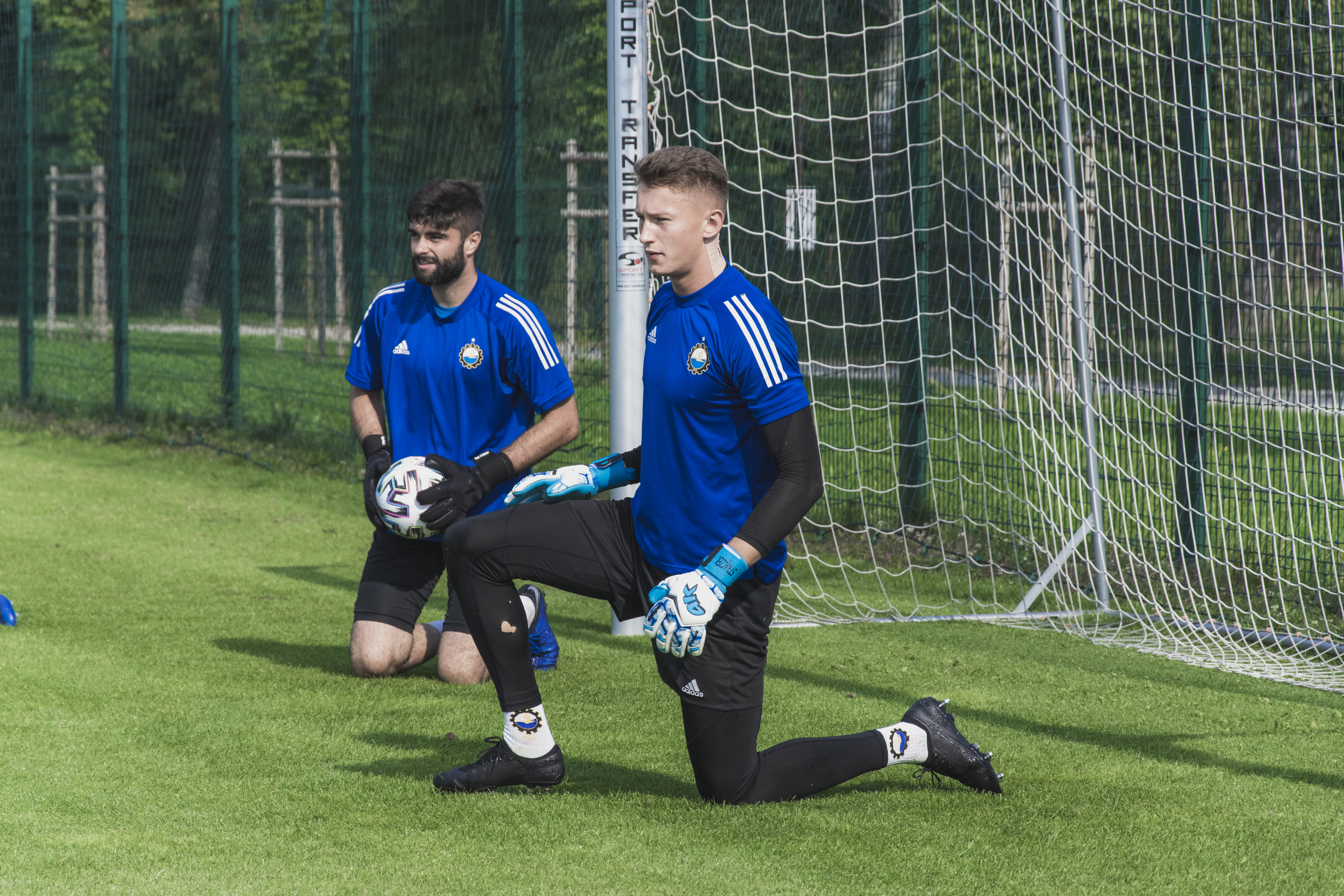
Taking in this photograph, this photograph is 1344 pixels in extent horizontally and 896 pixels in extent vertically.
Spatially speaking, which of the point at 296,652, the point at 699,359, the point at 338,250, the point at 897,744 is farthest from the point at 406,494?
the point at 338,250

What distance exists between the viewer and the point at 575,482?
379cm

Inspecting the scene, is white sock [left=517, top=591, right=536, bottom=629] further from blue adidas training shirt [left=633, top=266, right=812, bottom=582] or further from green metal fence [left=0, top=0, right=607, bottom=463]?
green metal fence [left=0, top=0, right=607, bottom=463]

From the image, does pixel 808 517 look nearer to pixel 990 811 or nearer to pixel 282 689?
pixel 282 689

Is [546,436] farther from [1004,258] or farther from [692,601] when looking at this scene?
[1004,258]

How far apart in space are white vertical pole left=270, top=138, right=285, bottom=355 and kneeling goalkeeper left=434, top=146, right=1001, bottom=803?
7.69 metres

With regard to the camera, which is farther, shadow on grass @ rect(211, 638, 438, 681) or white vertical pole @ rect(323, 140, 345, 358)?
white vertical pole @ rect(323, 140, 345, 358)

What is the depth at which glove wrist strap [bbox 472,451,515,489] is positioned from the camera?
470cm

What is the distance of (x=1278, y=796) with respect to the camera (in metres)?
3.89

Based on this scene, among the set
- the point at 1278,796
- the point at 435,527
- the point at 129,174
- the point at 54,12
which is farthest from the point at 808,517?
the point at 54,12

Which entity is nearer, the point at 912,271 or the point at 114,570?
the point at 114,570

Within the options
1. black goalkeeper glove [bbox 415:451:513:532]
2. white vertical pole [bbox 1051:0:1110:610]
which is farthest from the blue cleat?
white vertical pole [bbox 1051:0:1110:610]

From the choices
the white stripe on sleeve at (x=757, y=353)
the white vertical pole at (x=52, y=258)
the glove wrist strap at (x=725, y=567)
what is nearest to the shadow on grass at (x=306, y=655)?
the glove wrist strap at (x=725, y=567)

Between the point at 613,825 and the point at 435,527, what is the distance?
1.44 meters

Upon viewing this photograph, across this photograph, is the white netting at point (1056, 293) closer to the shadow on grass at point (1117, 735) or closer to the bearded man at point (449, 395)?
the shadow on grass at point (1117, 735)
